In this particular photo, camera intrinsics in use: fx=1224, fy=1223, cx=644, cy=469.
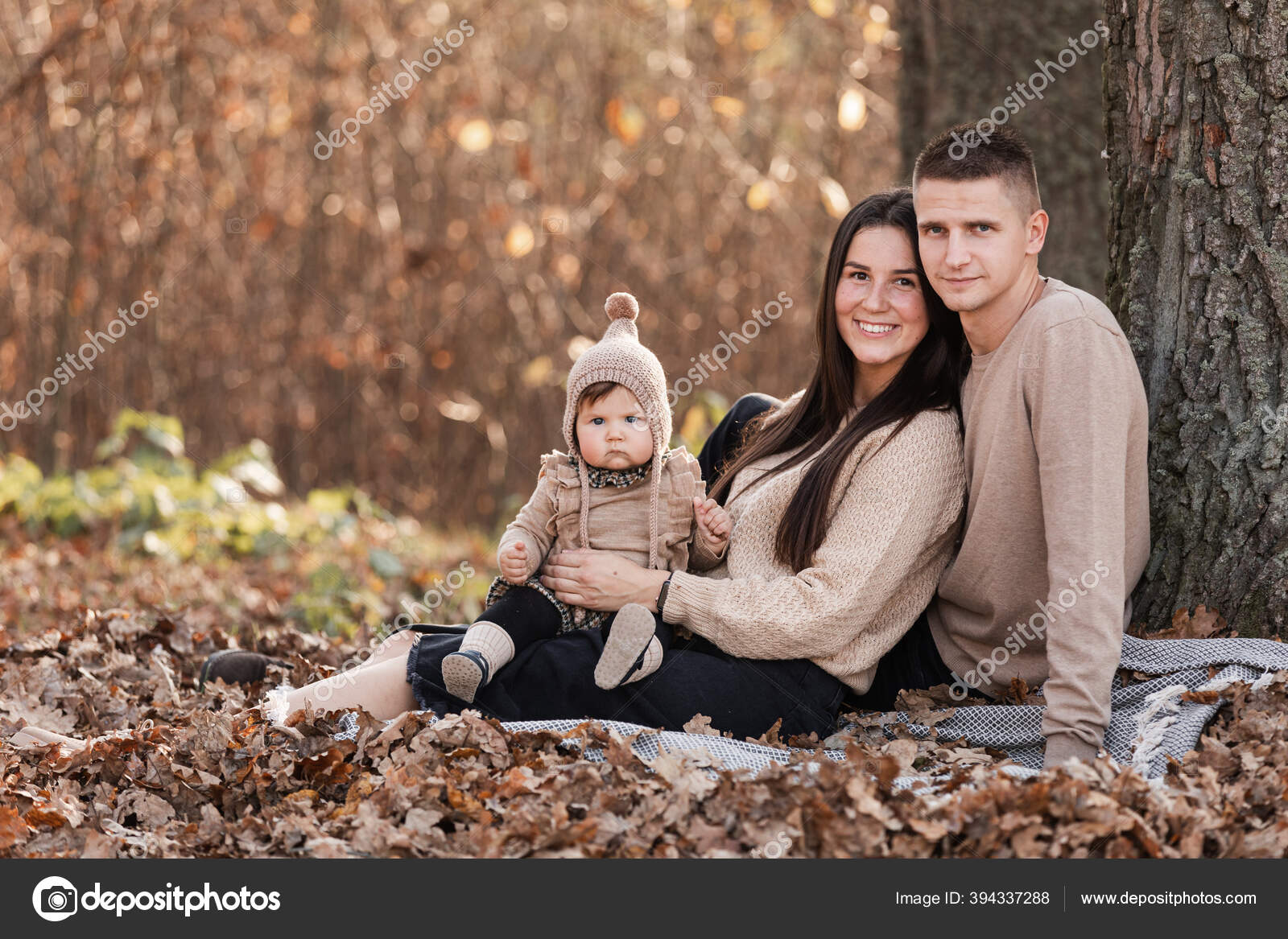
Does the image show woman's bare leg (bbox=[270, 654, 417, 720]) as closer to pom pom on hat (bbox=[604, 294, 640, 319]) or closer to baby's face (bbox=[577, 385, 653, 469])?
baby's face (bbox=[577, 385, 653, 469])

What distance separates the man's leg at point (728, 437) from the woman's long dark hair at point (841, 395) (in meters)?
0.30

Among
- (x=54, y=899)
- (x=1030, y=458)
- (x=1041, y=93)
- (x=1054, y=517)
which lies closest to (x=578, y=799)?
(x=54, y=899)

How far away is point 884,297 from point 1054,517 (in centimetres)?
85

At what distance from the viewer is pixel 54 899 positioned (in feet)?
8.10

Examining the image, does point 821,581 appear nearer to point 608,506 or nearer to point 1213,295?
point 608,506

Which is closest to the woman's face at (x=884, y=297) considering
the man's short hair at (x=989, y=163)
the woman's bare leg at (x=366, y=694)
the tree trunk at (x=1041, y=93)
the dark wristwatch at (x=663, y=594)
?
the man's short hair at (x=989, y=163)

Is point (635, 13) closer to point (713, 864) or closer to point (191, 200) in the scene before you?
point (191, 200)

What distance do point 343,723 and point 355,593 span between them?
2404 mm

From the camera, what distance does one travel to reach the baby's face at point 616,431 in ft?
10.8

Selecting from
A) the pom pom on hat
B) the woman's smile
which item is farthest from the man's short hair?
the pom pom on hat

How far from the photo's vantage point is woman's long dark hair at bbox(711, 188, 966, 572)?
3.36m

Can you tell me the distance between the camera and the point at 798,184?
9227 millimetres

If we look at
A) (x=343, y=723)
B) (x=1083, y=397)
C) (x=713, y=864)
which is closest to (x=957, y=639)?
(x=1083, y=397)

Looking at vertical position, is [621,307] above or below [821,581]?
above
